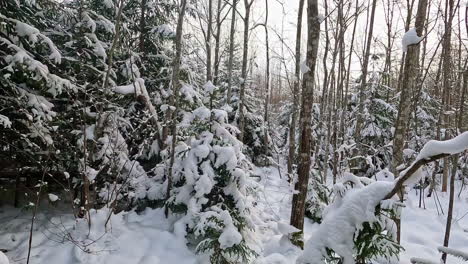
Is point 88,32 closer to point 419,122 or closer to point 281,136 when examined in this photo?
point 281,136

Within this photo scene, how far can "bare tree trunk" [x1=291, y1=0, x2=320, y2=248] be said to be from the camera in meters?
4.82

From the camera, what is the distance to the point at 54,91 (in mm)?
4738

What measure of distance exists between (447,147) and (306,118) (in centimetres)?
356

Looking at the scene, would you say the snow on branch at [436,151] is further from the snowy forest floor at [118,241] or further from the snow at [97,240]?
the snow at [97,240]

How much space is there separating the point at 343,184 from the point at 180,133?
4849 millimetres

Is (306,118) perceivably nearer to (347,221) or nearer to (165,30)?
(347,221)

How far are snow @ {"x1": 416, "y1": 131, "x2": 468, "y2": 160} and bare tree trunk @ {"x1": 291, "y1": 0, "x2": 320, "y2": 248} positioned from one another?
11.4 feet

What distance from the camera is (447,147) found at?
1.37 metres

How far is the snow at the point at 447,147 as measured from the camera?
1.33 metres

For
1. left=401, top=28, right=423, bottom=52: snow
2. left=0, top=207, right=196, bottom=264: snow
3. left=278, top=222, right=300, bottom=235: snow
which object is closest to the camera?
left=401, top=28, right=423, bottom=52: snow

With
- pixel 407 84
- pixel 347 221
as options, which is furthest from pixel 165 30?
pixel 347 221

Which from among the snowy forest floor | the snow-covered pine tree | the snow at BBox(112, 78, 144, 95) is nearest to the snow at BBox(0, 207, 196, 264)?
the snowy forest floor

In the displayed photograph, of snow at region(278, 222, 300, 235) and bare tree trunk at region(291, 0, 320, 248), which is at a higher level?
bare tree trunk at region(291, 0, 320, 248)

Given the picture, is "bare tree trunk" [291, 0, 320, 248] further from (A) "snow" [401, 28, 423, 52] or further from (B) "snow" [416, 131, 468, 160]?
(B) "snow" [416, 131, 468, 160]
